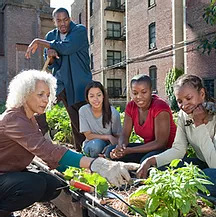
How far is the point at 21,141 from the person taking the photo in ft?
6.64

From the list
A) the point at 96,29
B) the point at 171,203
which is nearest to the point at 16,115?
the point at 171,203

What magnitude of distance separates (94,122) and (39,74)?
166cm

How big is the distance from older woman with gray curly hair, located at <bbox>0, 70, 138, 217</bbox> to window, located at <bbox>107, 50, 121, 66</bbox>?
21.1 meters

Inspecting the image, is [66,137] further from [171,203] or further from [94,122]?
[171,203]

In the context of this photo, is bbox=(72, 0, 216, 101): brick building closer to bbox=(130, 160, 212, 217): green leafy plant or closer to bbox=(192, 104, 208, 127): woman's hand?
bbox=(192, 104, 208, 127): woman's hand

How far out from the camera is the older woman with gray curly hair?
2.00 m

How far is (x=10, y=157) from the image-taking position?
2164 millimetres

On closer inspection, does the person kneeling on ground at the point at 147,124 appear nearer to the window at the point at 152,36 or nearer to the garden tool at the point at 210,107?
the garden tool at the point at 210,107

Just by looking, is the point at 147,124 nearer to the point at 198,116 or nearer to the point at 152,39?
the point at 198,116

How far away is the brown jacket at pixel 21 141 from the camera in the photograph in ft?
6.56

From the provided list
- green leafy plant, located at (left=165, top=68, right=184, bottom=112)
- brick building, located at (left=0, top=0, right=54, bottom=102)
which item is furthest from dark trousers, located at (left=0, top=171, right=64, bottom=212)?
brick building, located at (left=0, top=0, right=54, bottom=102)

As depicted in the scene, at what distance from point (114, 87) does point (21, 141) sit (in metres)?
21.3

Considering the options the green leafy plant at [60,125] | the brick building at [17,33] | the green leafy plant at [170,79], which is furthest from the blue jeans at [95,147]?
the brick building at [17,33]

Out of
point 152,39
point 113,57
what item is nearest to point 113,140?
point 152,39
